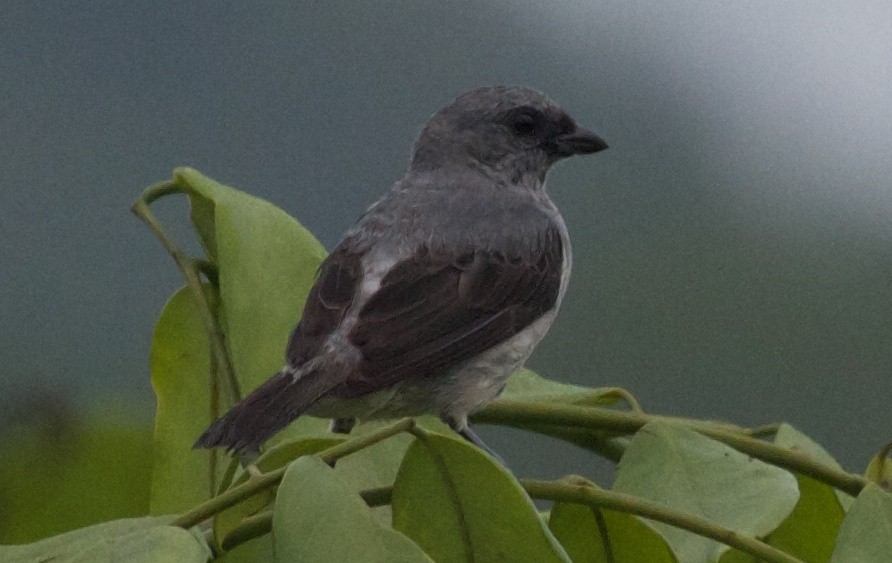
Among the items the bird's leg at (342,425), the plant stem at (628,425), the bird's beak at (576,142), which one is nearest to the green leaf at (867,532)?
the plant stem at (628,425)

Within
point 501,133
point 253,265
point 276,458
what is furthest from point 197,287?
point 501,133

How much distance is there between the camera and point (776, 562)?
2.07 ft

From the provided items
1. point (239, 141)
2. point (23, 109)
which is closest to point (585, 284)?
point (239, 141)

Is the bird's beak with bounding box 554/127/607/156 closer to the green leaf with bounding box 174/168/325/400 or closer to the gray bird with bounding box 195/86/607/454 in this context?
the gray bird with bounding box 195/86/607/454

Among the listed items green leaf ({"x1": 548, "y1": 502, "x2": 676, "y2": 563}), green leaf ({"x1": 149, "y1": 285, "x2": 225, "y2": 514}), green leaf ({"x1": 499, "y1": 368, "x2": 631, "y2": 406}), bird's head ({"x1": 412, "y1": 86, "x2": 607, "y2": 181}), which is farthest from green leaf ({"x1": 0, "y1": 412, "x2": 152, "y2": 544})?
bird's head ({"x1": 412, "y1": 86, "x2": 607, "y2": 181})

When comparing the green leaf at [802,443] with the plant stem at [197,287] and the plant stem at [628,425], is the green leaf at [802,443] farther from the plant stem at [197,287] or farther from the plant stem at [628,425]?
the plant stem at [197,287]

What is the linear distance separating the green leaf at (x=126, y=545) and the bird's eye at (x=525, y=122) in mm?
1264

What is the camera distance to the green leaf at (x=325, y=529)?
23.5 inches

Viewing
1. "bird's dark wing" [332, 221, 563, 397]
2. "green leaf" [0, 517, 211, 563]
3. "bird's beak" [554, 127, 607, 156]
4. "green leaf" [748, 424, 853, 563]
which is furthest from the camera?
"bird's beak" [554, 127, 607, 156]

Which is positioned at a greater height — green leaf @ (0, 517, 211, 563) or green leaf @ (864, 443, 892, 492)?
green leaf @ (0, 517, 211, 563)

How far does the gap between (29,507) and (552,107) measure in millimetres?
986

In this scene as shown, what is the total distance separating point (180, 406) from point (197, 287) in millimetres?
109

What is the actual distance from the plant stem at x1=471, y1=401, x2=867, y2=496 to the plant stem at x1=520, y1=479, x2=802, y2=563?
0.50ft

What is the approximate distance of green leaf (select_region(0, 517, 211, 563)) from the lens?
1.96ft
